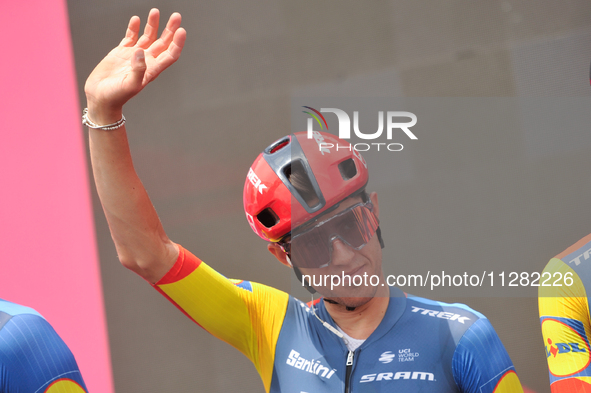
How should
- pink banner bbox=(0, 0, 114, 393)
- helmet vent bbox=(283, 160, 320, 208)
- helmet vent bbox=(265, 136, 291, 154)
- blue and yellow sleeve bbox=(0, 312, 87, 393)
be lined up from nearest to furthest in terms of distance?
blue and yellow sleeve bbox=(0, 312, 87, 393) < helmet vent bbox=(283, 160, 320, 208) < helmet vent bbox=(265, 136, 291, 154) < pink banner bbox=(0, 0, 114, 393)

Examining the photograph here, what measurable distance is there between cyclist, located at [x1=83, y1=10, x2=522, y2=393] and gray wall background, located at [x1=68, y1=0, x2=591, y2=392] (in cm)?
22

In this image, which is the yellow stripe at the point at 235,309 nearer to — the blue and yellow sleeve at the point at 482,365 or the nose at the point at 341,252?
the nose at the point at 341,252

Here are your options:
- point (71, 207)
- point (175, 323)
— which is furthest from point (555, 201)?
point (71, 207)

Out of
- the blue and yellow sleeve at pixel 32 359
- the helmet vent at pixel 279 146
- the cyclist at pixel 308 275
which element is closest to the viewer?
the blue and yellow sleeve at pixel 32 359

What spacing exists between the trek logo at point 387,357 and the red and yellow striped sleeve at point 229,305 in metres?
0.35

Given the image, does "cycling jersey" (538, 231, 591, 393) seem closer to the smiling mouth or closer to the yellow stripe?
the smiling mouth

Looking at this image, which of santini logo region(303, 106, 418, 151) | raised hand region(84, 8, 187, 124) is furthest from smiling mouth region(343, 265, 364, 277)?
raised hand region(84, 8, 187, 124)

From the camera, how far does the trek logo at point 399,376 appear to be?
1.39 metres

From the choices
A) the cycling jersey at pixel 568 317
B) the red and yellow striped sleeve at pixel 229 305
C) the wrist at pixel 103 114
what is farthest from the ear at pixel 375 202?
the wrist at pixel 103 114

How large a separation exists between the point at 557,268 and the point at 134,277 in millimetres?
2255

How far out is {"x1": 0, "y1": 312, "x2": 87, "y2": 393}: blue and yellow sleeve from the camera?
1.26 meters

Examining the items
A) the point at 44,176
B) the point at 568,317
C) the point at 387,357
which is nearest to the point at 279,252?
the point at 387,357

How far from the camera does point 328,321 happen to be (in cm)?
157

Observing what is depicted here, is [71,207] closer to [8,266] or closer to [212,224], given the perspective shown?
[8,266]
